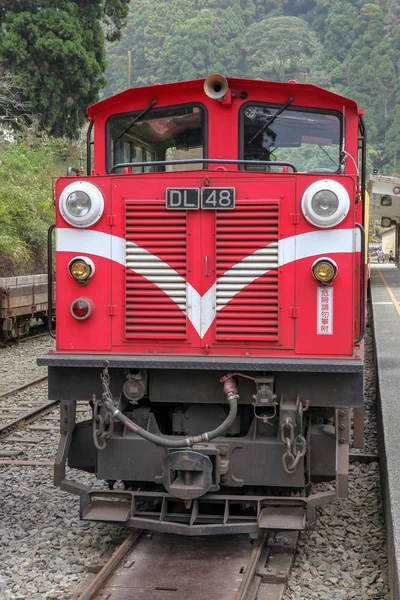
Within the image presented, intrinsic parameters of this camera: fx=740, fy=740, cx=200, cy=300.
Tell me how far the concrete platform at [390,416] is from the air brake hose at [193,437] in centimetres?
125

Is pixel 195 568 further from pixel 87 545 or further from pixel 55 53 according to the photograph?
pixel 55 53

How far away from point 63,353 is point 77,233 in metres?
0.86

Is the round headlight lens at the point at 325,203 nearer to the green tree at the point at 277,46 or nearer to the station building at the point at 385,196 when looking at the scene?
the station building at the point at 385,196

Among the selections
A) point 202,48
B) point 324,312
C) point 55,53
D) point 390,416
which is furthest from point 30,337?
point 202,48

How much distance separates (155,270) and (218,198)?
673 millimetres

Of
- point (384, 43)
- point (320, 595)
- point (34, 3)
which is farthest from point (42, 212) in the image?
point (384, 43)

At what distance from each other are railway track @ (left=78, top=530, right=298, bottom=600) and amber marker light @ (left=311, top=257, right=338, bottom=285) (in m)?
1.77

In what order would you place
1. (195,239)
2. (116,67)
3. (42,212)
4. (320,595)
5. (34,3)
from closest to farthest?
(320,595)
(195,239)
(42,212)
(34,3)
(116,67)

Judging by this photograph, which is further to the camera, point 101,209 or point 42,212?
point 42,212

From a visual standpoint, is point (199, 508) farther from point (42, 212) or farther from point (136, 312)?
point (42, 212)

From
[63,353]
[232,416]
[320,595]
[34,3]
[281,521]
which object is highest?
[34,3]

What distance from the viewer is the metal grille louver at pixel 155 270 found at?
5.20 metres

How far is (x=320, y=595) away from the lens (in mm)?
4617

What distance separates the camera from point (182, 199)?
5145 millimetres
